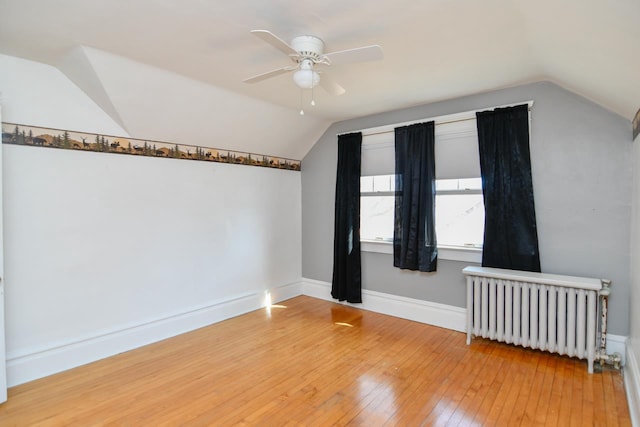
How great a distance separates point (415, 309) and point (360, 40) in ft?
10.0

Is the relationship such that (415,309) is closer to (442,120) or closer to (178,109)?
(442,120)

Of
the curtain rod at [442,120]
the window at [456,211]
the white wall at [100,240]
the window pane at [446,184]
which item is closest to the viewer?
the white wall at [100,240]

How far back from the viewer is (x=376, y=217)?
4438 mm

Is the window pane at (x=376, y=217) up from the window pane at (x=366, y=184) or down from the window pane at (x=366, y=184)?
down

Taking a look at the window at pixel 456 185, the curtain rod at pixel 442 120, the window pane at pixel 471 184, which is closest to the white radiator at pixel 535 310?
the window at pixel 456 185

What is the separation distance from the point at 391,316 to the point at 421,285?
0.58 m

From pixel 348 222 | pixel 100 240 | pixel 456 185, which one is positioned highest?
pixel 456 185

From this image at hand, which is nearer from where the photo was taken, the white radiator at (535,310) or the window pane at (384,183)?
the white radiator at (535,310)

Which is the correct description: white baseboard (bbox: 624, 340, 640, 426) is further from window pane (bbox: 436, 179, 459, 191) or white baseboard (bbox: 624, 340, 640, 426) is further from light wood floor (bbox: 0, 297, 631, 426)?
A: window pane (bbox: 436, 179, 459, 191)

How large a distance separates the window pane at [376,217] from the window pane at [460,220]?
0.68 meters

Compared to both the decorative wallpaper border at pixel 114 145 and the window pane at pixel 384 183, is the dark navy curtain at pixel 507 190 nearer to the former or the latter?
the window pane at pixel 384 183

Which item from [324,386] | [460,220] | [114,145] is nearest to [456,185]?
[460,220]

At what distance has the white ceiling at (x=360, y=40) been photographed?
1.84 metres

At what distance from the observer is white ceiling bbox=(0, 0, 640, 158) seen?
1843mm
